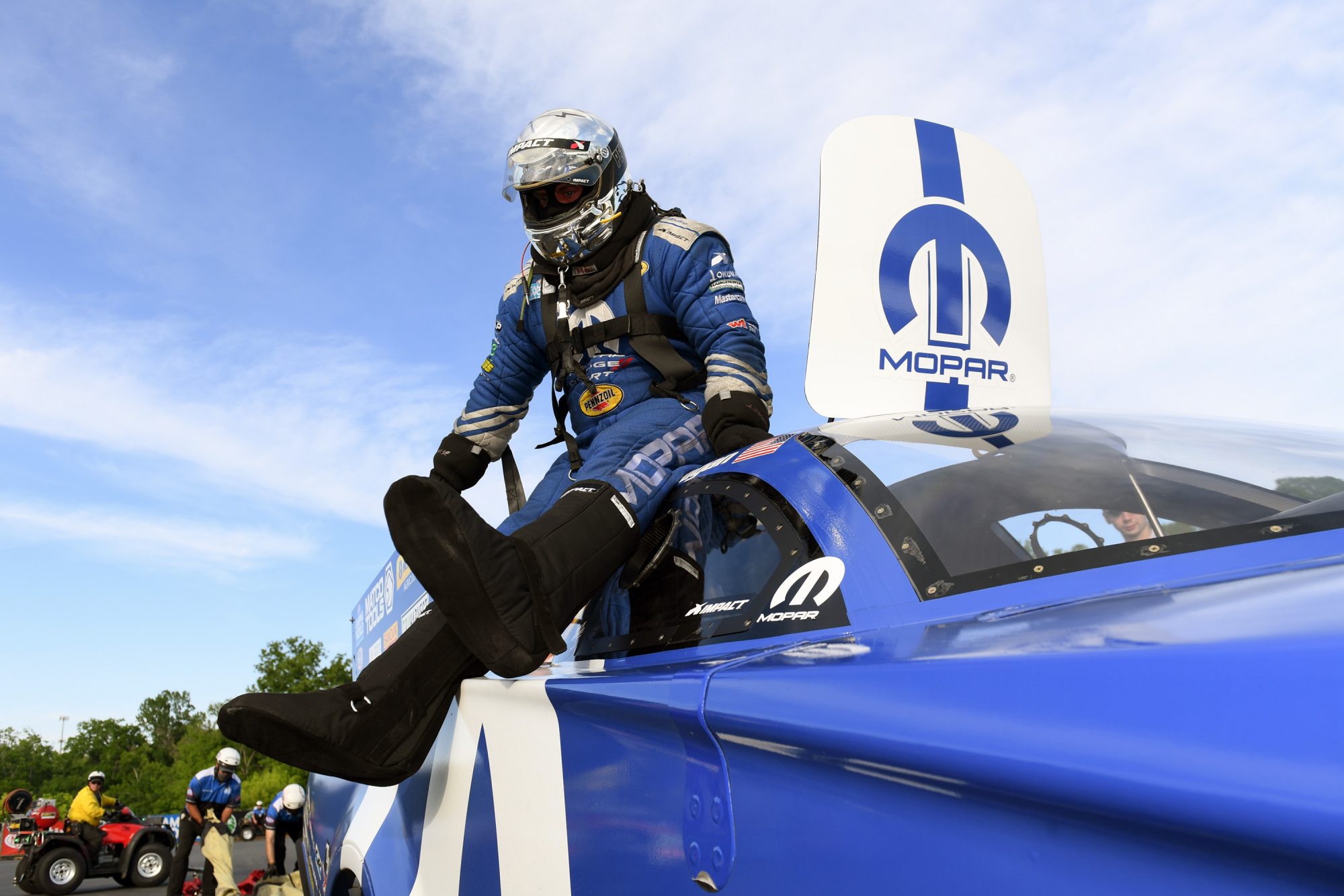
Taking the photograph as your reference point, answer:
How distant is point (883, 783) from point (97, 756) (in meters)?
88.9

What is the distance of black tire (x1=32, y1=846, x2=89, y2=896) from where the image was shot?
12.5 m

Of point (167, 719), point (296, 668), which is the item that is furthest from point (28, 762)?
point (296, 668)

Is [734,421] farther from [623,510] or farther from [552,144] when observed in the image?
[552,144]

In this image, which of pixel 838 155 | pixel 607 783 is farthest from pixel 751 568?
pixel 838 155

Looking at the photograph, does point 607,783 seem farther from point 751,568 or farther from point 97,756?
point 97,756

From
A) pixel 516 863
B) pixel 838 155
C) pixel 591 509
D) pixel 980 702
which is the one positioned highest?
pixel 838 155

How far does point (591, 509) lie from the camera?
192cm

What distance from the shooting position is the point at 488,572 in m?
1.71

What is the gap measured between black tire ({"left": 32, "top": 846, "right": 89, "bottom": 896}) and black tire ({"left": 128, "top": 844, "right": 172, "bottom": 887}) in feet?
2.46

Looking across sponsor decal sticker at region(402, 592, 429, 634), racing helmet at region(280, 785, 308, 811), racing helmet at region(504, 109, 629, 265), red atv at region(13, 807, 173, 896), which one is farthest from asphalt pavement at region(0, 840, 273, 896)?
racing helmet at region(504, 109, 629, 265)

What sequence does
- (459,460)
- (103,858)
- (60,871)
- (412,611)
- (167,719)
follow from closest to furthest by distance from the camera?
(459,460), (412,611), (60,871), (103,858), (167,719)

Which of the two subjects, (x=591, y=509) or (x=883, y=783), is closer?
(x=883, y=783)

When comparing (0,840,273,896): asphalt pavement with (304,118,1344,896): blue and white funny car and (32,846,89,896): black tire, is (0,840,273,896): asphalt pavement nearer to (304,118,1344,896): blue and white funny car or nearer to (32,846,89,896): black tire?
(32,846,89,896): black tire

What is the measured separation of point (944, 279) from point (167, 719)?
3569 inches
